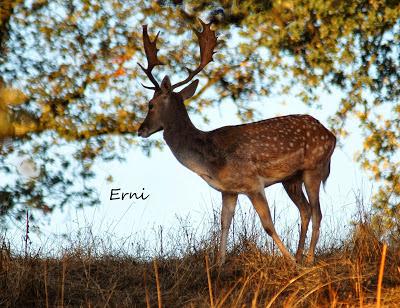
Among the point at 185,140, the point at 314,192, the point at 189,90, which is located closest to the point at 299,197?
the point at 314,192

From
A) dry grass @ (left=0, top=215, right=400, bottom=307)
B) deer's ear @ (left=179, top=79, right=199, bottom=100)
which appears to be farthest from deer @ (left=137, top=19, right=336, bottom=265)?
dry grass @ (left=0, top=215, right=400, bottom=307)

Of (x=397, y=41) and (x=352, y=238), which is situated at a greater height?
(x=397, y=41)

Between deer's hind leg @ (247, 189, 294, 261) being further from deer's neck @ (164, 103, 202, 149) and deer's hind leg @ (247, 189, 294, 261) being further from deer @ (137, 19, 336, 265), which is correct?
deer's neck @ (164, 103, 202, 149)

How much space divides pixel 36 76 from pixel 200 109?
2078 millimetres

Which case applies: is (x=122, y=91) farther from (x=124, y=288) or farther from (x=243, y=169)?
(x=124, y=288)

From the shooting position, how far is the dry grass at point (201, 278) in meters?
4.68

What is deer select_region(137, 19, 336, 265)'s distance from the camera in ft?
20.4

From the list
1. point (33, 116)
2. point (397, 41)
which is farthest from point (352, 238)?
point (33, 116)

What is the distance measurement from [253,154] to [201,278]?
127 cm

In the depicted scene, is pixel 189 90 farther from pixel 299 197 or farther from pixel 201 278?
pixel 201 278

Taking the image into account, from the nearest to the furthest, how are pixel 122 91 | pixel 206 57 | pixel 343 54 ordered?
pixel 206 57 < pixel 343 54 < pixel 122 91

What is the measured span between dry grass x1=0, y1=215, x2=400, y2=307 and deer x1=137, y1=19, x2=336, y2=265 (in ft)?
1.09

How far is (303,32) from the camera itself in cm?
903

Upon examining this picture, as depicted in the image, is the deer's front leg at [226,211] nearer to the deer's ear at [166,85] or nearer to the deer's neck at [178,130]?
the deer's neck at [178,130]
